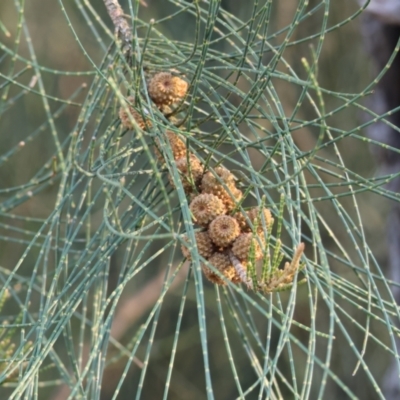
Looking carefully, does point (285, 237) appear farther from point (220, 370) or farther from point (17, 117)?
point (17, 117)

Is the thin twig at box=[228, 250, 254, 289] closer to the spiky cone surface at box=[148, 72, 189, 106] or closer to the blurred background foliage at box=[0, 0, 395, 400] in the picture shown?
the spiky cone surface at box=[148, 72, 189, 106]

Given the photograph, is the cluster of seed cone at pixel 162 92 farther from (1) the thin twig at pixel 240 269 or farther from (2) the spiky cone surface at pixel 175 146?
(1) the thin twig at pixel 240 269

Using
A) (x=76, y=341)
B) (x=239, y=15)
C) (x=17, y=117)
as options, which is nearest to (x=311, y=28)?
(x=239, y=15)

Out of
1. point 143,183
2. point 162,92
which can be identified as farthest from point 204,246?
point 143,183

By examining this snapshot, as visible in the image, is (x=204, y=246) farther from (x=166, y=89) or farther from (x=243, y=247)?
(x=166, y=89)

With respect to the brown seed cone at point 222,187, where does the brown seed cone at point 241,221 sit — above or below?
below

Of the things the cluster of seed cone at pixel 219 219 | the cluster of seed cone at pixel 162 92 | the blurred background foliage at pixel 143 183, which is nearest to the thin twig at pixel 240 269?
the cluster of seed cone at pixel 219 219

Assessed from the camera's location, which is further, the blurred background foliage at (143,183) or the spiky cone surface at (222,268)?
the blurred background foliage at (143,183)

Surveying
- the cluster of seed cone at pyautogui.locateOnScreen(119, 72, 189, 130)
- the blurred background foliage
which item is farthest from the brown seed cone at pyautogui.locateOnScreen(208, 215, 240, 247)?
the blurred background foliage
